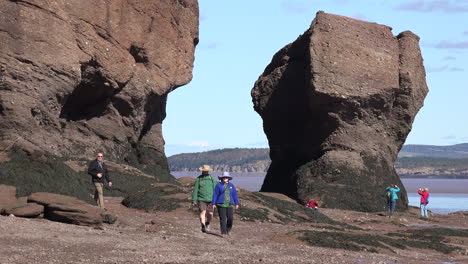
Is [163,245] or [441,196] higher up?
[441,196]

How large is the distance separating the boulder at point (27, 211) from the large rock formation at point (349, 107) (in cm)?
2749

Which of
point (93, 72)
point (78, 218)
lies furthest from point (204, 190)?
point (93, 72)

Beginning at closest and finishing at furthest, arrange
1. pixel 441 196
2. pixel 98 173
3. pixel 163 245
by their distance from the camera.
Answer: pixel 163 245 → pixel 98 173 → pixel 441 196

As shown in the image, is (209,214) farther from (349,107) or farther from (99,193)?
(349,107)

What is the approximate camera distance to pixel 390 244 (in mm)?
25219

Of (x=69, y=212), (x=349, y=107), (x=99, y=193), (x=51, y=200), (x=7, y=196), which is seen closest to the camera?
(x=69, y=212)

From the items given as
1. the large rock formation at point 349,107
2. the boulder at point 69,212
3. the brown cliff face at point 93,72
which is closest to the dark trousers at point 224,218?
the boulder at point 69,212

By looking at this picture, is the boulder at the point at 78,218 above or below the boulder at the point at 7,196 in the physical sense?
below

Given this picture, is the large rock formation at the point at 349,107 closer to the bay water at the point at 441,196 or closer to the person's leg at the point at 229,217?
the bay water at the point at 441,196

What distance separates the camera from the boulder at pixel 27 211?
2157cm

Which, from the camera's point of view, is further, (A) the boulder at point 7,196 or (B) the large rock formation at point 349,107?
(B) the large rock formation at point 349,107

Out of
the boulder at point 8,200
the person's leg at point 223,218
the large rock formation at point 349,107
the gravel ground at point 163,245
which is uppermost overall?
the large rock formation at point 349,107

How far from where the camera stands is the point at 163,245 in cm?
1925

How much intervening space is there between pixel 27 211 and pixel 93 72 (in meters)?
23.3
